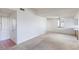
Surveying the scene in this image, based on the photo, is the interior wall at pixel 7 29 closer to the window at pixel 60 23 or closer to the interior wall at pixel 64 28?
the interior wall at pixel 64 28

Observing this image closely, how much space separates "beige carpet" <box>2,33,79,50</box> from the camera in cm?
182

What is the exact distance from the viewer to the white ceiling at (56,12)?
1814 mm

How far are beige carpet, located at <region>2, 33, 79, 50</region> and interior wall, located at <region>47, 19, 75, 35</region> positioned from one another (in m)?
0.10

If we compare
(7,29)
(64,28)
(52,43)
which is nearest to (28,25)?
(7,29)

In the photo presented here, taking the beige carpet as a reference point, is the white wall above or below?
above

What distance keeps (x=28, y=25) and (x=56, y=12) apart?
26.3 inches

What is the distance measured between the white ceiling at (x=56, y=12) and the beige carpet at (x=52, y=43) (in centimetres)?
46

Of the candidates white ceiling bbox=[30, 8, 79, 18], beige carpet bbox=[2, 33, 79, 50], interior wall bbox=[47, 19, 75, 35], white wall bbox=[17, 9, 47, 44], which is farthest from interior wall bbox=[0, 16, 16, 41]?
interior wall bbox=[47, 19, 75, 35]

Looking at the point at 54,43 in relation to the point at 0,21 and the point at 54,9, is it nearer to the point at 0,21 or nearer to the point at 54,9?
the point at 54,9

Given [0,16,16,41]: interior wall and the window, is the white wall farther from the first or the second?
the window
